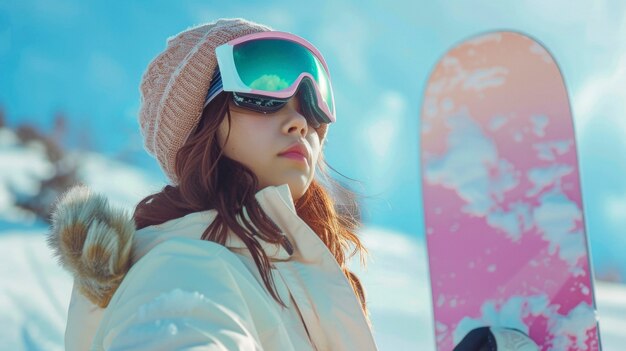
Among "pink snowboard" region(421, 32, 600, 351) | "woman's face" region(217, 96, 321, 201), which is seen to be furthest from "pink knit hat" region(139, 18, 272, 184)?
"pink snowboard" region(421, 32, 600, 351)

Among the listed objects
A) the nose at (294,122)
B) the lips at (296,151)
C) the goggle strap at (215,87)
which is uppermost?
the goggle strap at (215,87)

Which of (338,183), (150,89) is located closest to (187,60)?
(150,89)

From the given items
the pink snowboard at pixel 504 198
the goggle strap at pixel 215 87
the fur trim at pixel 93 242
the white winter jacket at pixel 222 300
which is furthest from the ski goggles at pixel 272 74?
the pink snowboard at pixel 504 198

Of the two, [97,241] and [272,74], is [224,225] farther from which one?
[272,74]

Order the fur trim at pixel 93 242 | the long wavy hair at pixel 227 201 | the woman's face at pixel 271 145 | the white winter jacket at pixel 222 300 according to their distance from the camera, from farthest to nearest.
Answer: the woman's face at pixel 271 145 < the long wavy hair at pixel 227 201 < the fur trim at pixel 93 242 < the white winter jacket at pixel 222 300

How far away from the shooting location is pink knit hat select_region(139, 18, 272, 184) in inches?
56.2

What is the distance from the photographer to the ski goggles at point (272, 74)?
1.34 meters

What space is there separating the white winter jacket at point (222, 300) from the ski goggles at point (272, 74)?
0.81ft

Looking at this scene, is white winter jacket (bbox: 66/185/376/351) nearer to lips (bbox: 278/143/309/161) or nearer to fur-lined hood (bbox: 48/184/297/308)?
fur-lined hood (bbox: 48/184/297/308)

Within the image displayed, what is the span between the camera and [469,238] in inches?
91.2

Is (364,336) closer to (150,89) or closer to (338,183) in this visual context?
(338,183)

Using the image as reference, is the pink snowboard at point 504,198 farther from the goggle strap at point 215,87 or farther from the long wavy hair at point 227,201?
the goggle strap at point 215,87

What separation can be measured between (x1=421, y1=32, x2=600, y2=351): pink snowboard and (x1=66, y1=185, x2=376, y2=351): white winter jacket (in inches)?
41.4

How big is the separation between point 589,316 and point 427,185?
0.76m
